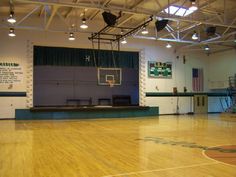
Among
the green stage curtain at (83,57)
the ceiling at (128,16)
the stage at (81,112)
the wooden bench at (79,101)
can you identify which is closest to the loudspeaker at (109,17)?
the ceiling at (128,16)

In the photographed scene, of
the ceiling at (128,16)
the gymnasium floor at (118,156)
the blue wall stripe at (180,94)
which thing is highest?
the ceiling at (128,16)

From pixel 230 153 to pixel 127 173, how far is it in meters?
2.24

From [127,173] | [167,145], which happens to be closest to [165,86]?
[167,145]

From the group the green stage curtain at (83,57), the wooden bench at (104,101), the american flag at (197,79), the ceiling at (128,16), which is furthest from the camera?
the wooden bench at (104,101)

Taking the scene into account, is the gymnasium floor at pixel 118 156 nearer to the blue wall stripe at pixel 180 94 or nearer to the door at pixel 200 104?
the blue wall stripe at pixel 180 94

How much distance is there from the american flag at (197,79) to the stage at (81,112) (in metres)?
3.42

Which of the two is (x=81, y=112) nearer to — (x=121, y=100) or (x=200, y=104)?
(x=121, y=100)

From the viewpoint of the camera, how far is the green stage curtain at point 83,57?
13609 millimetres

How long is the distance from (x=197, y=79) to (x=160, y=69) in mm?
2651

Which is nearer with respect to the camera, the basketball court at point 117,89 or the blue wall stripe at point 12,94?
the basketball court at point 117,89

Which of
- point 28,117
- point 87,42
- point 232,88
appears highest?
point 87,42

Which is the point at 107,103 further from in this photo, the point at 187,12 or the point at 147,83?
the point at 187,12

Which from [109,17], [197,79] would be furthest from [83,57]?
[197,79]

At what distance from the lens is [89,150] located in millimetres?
5387
